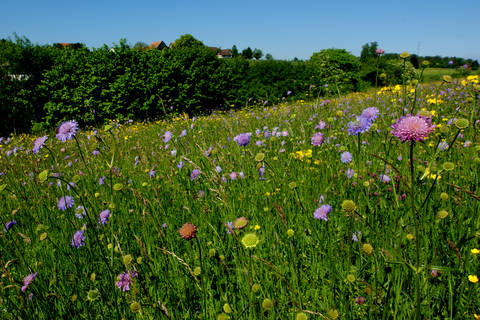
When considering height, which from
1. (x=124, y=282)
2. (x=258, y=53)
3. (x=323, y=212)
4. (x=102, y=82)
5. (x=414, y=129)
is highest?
(x=258, y=53)

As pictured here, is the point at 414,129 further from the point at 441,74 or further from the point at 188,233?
the point at 441,74

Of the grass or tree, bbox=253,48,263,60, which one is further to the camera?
tree, bbox=253,48,263,60

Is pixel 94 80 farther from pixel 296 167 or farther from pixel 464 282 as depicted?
pixel 464 282

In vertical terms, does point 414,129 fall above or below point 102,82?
below

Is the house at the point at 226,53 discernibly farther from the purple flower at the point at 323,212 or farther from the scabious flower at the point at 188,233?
the scabious flower at the point at 188,233

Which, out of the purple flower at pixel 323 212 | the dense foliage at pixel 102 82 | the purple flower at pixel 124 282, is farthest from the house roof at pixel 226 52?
the purple flower at pixel 124 282

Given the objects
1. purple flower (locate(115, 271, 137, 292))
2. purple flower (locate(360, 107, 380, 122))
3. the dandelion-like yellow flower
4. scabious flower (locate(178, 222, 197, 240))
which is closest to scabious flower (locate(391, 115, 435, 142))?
the dandelion-like yellow flower

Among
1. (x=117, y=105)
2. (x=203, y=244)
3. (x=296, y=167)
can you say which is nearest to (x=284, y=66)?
(x=117, y=105)

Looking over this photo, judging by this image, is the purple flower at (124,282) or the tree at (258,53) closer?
the purple flower at (124,282)

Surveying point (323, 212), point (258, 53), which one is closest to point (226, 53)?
point (258, 53)

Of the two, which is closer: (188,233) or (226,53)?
(188,233)

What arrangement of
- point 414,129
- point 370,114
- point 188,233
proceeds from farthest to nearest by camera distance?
point 370,114
point 188,233
point 414,129

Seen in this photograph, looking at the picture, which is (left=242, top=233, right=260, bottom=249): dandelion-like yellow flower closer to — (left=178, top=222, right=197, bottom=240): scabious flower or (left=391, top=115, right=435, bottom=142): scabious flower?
(left=178, top=222, right=197, bottom=240): scabious flower

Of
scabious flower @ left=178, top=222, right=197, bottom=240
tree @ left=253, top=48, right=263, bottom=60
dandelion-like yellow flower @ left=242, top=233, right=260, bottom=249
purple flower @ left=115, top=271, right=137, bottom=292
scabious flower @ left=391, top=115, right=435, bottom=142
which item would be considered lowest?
purple flower @ left=115, top=271, right=137, bottom=292
